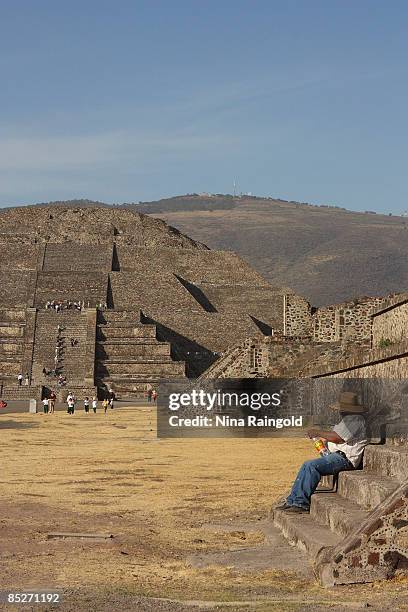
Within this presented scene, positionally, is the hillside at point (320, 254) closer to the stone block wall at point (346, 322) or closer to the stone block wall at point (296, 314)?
the stone block wall at point (296, 314)

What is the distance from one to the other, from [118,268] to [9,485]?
55.9 meters

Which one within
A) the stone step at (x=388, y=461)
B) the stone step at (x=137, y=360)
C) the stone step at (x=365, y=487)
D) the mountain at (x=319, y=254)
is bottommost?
the stone step at (x=365, y=487)

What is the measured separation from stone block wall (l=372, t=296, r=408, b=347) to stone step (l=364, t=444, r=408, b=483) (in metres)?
11.0

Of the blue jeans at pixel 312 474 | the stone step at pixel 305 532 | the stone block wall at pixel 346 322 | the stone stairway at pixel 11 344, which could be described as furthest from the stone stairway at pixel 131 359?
the stone step at pixel 305 532

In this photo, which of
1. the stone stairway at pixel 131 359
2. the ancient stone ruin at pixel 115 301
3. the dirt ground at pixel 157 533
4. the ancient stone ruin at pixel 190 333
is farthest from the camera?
the ancient stone ruin at pixel 115 301

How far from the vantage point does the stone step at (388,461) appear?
7.87 m

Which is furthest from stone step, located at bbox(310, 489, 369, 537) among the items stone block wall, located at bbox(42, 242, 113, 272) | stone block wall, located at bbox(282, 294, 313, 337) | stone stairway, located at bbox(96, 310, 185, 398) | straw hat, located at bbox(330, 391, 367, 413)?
stone block wall, located at bbox(42, 242, 113, 272)

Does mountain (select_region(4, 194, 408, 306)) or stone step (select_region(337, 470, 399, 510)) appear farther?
mountain (select_region(4, 194, 408, 306))

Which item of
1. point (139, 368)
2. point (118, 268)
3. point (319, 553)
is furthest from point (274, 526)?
point (118, 268)

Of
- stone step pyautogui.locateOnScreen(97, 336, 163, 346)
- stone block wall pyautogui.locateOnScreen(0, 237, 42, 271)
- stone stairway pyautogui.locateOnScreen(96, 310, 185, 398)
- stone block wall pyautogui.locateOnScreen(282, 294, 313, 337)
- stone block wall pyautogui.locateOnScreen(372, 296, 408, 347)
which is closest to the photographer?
stone block wall pyautogui.locateOnScreen(372, 296, 408, 347)

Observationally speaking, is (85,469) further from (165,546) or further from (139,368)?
(139,368)

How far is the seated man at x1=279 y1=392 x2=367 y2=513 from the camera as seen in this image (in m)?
8.98

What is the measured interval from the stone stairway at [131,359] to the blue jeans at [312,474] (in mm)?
40716

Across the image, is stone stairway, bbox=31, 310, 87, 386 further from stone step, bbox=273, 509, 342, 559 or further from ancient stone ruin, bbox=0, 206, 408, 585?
stone step, bbox=273, 509, 342, 559
